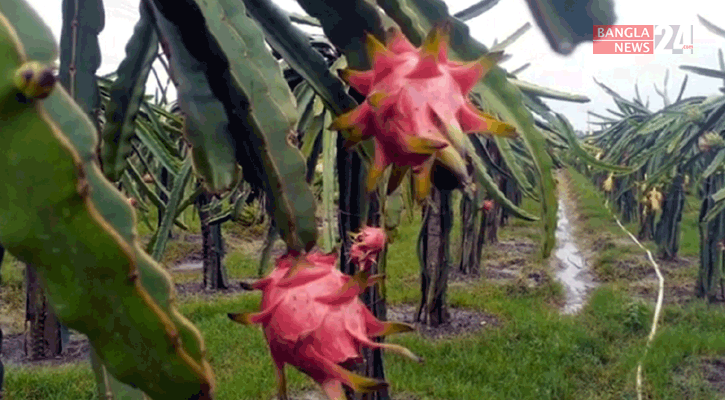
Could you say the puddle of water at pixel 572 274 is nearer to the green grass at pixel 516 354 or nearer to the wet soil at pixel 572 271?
the wet soil at pixel 572 271

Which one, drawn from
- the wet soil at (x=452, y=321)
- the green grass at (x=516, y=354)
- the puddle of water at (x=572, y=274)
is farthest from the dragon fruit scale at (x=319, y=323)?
the puddle of water at (x=572, y=274)

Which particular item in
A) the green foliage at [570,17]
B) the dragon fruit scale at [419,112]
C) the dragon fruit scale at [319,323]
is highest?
the green foliage at [570,17]

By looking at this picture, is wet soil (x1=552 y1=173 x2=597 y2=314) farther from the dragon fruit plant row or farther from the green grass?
the dragon fruit plant row

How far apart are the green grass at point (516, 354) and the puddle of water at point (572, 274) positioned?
0.12 metres

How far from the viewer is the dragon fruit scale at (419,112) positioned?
1.14 feet

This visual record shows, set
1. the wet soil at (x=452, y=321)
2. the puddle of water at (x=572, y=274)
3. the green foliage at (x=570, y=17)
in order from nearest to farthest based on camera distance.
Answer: the green foliage at (x=570, y=17), the wet soil at (x=452, y=321), the puddle of water at (x=572, y=274)

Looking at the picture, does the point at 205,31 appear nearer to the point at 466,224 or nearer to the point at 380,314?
the point at 380,314

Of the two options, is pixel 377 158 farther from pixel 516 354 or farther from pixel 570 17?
pixel 516 354

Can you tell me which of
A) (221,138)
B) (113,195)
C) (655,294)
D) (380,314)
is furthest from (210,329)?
(113,195)

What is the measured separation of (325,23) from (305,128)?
683mm

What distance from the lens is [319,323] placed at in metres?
0.37

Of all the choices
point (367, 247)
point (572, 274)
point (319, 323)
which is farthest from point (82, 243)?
point (572, 274)

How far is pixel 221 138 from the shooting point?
0.50 meters

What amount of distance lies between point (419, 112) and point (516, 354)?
2.66 metres
